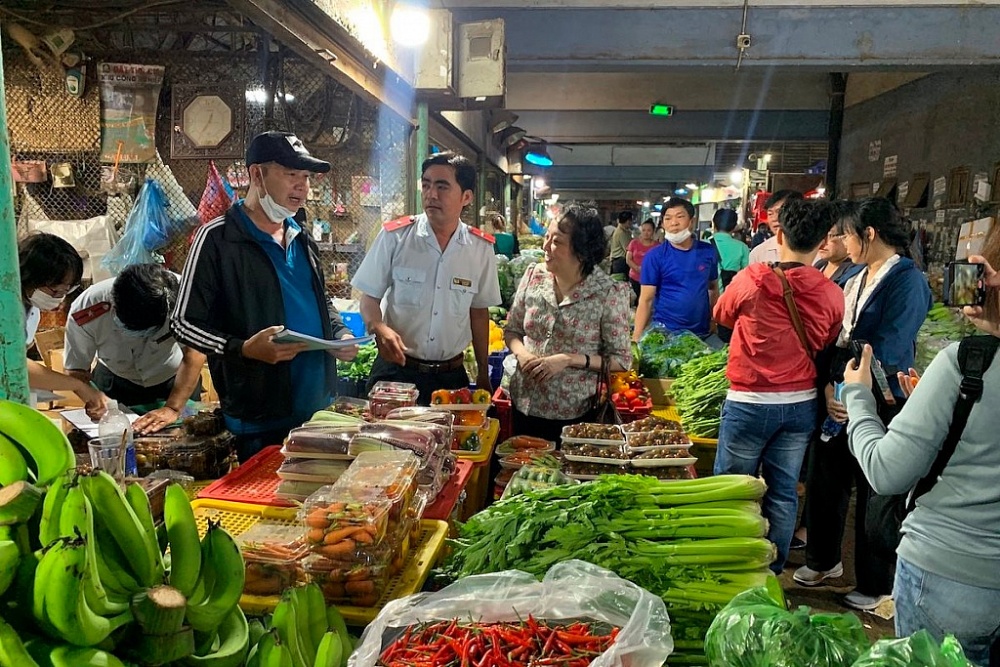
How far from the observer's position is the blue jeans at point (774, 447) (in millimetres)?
3547

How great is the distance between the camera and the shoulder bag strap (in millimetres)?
3398

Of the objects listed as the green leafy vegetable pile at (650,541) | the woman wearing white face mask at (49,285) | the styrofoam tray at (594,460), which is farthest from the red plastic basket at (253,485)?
the styrofoam tray at (594,460)

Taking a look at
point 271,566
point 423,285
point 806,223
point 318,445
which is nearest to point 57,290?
point 423,285

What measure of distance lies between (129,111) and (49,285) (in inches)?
129

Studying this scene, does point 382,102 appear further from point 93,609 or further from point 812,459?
point 93,609

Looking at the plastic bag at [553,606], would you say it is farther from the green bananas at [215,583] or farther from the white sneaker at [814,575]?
the white sneaker at [814,575]

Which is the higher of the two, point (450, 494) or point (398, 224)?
point (398, 224)

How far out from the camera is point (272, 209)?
297 centimetres

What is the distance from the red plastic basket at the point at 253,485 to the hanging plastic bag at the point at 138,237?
3.89 metres

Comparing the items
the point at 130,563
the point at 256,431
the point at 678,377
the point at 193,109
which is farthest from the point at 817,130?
the point at 130,563

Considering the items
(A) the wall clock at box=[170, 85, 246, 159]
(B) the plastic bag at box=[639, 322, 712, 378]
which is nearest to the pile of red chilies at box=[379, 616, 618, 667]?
(B) the plastic bag at box=[639, 322, 712, 378]

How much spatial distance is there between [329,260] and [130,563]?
619 centimetres

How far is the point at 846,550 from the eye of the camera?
15.2 ft

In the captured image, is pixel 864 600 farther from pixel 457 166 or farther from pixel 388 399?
pixel 457 166
